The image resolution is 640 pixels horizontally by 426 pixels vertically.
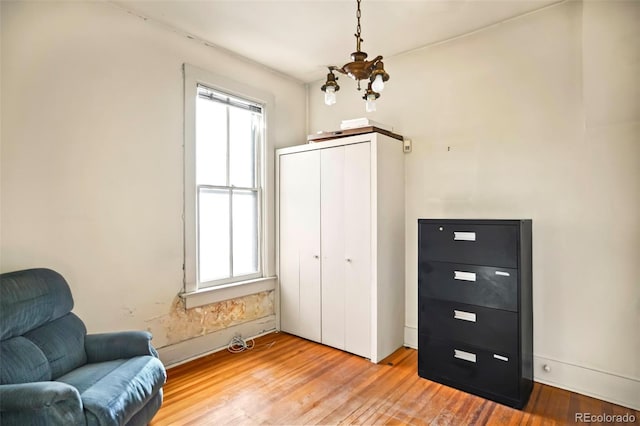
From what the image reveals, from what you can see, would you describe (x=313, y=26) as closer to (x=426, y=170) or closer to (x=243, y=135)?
(x=243, y=135)

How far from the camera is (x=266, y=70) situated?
363cm

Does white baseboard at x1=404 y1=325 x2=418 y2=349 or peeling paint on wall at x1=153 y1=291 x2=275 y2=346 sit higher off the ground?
peeling paint on wall at x1=153 y1=291 x2=275 y2=346

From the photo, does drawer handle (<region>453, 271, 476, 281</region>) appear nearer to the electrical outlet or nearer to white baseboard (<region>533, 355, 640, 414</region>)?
white baseboard (<region>533, 355, 640, 414</region>)

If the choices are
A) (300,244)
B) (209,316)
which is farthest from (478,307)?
(209,316)

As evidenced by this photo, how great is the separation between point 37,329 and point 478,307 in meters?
2.72

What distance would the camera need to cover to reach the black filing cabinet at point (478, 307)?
2277 mm

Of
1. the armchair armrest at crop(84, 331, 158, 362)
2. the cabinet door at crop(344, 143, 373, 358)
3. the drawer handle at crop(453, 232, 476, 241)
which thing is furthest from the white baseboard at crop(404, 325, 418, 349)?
the armchair armrest at crop(84, 331, 158, 362)

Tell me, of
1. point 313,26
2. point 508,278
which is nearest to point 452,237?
point 508,278

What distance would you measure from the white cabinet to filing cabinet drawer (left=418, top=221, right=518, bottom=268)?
0.45 meters

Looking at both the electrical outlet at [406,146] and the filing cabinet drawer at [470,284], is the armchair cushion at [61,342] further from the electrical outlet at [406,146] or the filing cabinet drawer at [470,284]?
the electrical outlet at [406,146]

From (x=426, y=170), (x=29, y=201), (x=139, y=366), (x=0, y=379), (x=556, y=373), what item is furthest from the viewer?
(x=426, y=170)

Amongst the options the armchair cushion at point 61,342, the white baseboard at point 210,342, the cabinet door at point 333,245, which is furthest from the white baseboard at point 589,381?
the armchair cushion at point 61,342

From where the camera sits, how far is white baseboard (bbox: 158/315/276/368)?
9.32ft

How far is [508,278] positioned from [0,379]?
285cm
